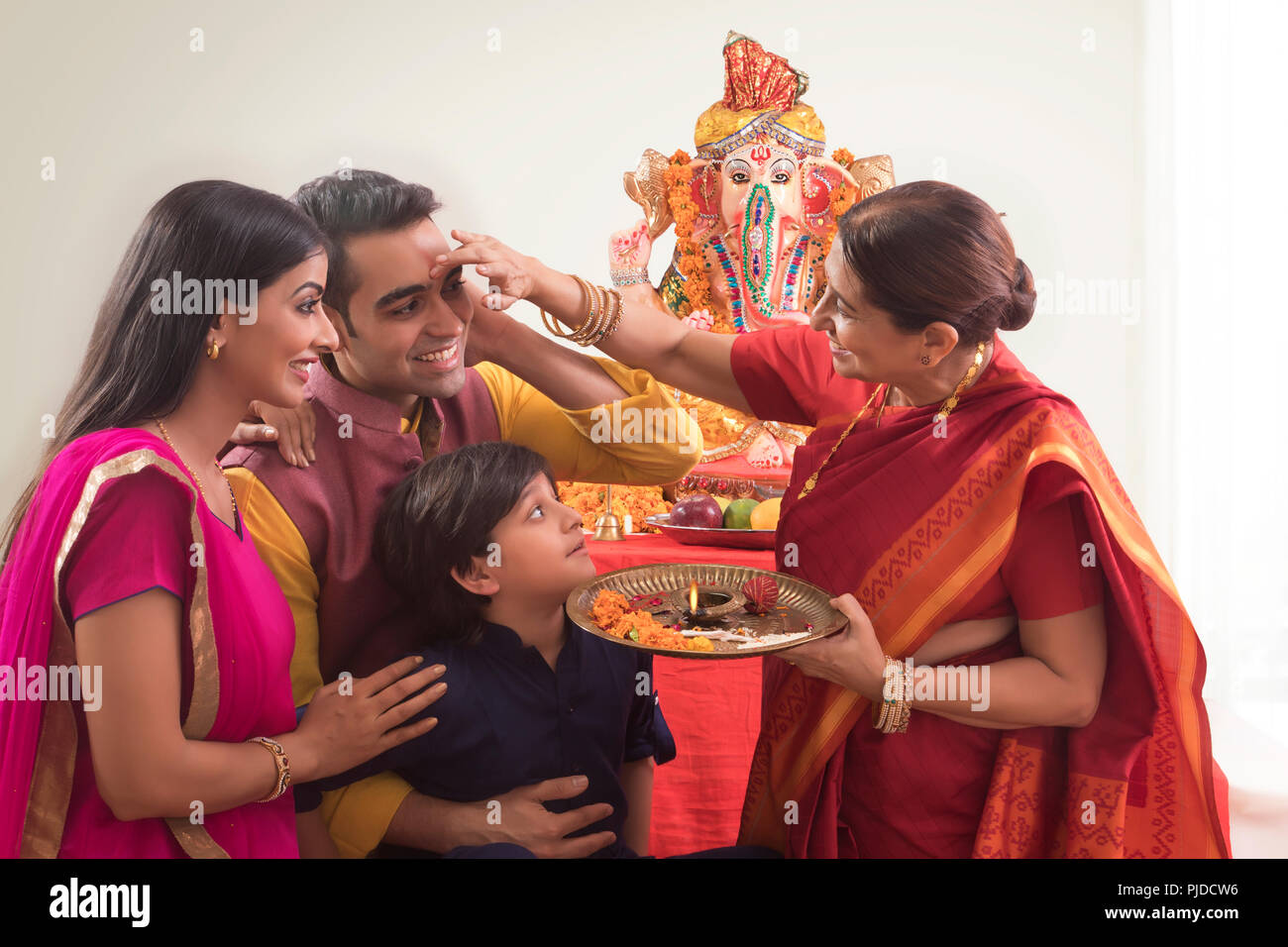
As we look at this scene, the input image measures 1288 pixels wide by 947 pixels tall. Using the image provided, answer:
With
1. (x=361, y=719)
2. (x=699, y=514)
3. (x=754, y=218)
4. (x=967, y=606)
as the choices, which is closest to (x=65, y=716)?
(x=361, y=719)

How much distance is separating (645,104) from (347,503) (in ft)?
12.1

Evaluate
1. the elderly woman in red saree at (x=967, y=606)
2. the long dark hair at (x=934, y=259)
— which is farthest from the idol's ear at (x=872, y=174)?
the long dark hair at (x=934, y=259)

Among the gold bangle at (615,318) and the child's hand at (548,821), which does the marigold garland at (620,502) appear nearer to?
the gold bangle at (615,318)

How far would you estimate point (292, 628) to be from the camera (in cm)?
163

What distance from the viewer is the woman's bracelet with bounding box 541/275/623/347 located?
2.11 meters

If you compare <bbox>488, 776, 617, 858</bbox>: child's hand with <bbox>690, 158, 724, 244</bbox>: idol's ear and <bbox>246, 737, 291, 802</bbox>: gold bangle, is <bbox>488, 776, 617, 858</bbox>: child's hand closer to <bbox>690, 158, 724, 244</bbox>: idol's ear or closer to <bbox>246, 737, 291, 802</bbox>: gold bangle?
<bbox>246, 737, 291, 802</bbox>: gold bangle

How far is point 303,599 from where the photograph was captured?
179cm

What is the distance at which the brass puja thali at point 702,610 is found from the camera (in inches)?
61.8

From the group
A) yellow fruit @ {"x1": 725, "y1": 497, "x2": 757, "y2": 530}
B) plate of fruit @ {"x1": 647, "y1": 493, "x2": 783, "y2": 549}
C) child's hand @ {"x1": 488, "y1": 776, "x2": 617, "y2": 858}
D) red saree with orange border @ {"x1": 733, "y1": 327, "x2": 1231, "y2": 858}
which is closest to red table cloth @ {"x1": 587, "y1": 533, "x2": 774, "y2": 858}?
plate of fruit @ {"x1": 647, "y1": 493, "x2": 783, "y2": 549}

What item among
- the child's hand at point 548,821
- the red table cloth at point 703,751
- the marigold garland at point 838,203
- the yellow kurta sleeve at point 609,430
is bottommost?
the red table cloth at point 703,751

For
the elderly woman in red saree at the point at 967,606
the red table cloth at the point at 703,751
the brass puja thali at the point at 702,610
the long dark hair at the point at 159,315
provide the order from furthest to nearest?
the red table cloth at the point at 703,751
the elderly woman in red saree at the point at 967,606
the brass puja thali at the point at 702,610
the long dark hair at the point at 159,315

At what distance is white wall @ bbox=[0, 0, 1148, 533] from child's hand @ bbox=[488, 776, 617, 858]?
2.93 metres

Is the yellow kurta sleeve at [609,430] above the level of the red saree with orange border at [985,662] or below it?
above

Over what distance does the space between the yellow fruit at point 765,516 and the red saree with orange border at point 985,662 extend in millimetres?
1186
